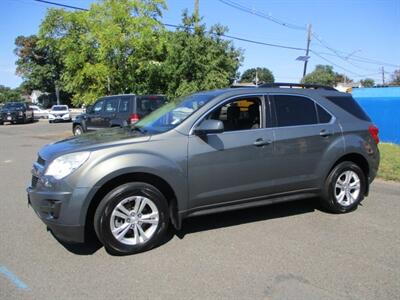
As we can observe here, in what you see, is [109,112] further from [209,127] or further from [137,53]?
[209,127]

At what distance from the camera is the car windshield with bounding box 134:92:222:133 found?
498 centimetres

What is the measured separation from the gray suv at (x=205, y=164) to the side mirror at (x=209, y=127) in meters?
0.01

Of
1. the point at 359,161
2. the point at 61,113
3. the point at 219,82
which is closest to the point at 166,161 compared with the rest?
the point at 359,161

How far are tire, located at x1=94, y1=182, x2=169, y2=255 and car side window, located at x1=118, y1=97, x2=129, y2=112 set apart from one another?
8.74m

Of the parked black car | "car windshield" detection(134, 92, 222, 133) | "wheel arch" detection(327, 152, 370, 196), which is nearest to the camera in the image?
"car windshield" detection(134, 92, 222, 133)

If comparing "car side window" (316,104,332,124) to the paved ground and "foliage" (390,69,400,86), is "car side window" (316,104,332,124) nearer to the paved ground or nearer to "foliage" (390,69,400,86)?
the paved ground

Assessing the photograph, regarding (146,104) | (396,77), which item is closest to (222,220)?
(146,104)

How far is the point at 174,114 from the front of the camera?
→ 17.4ft

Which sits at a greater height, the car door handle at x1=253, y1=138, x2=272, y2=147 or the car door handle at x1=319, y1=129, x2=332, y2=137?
the car door handle at x1=319, y1=129, x2=332, y2=137

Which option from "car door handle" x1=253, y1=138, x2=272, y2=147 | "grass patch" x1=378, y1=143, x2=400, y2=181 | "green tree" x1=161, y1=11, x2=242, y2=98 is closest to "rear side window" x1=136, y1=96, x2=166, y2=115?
"green tree" x1=161, y1=11, x2=242, y2=98

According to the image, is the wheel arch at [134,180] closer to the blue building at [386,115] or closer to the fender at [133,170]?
the fender at [133,170]

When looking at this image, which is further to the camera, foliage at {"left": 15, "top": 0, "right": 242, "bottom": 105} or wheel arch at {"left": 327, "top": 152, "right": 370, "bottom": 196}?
foliage at {"left": 15, "top": 0, "right": 242, "bottom": 105}

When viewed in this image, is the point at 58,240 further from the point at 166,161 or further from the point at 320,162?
the point at 320,162

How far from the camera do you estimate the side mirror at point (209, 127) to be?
4602 mm
